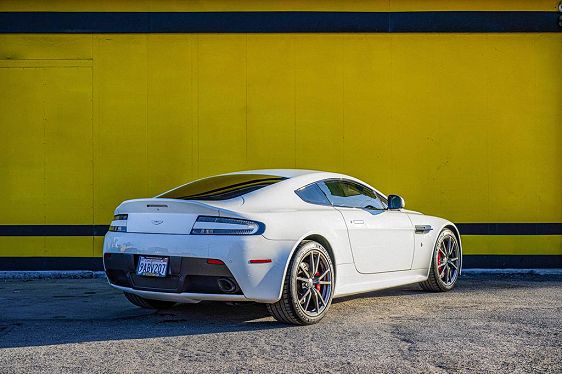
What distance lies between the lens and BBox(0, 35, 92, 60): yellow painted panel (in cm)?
1105

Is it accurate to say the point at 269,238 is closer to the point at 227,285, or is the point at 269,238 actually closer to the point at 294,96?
the point at 227,285

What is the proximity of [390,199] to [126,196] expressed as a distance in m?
4.55

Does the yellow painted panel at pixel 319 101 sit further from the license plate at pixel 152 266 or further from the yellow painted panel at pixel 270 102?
the license plate at pixel 152 266

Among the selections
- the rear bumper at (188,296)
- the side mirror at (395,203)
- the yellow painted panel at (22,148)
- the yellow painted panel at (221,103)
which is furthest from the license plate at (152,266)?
the yellow painted panel at (22,148)

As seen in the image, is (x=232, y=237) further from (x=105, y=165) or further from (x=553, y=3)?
(x=553, y=3)

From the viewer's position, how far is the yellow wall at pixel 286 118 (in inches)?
433

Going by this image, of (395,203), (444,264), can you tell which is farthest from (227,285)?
(444,264)

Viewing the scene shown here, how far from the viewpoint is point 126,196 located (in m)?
11.0

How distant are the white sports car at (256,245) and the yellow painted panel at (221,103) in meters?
3.75

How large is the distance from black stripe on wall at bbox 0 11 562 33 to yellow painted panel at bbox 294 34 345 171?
273 mm

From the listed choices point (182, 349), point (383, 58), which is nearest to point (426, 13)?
point (383, 58)

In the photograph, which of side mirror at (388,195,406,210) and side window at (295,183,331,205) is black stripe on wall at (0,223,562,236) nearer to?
side mirror at (388,195,406,210)

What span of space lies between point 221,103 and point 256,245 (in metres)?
5.41

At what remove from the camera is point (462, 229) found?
437 inches
